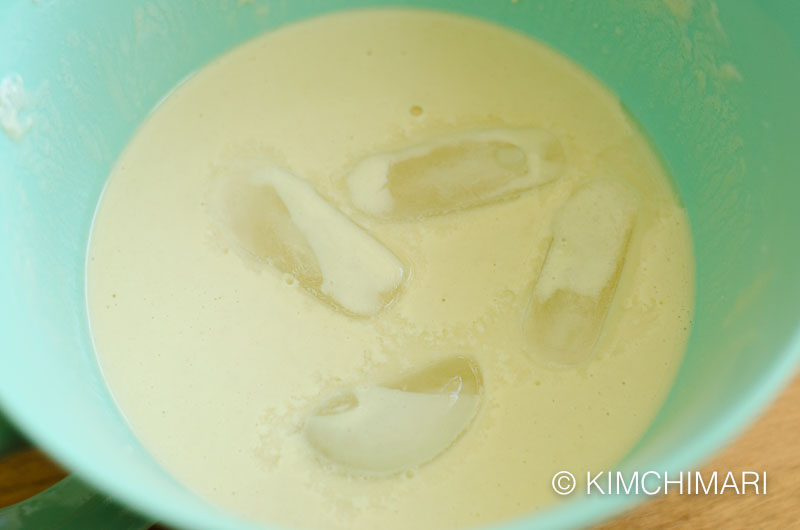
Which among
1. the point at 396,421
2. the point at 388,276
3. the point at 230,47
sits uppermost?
the point at 230,47

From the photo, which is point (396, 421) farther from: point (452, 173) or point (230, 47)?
point (230, 47)

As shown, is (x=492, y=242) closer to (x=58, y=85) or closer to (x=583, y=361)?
(x=583, y=361)

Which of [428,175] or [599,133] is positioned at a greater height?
[599,133]

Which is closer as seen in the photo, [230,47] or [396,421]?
[396,421]

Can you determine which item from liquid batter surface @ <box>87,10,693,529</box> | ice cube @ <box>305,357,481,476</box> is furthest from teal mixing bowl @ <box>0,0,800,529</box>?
ice cube @ <box>305,357,481,476</box>

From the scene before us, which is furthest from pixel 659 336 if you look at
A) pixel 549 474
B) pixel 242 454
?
pixel 242 454

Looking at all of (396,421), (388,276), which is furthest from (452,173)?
(396,421)
